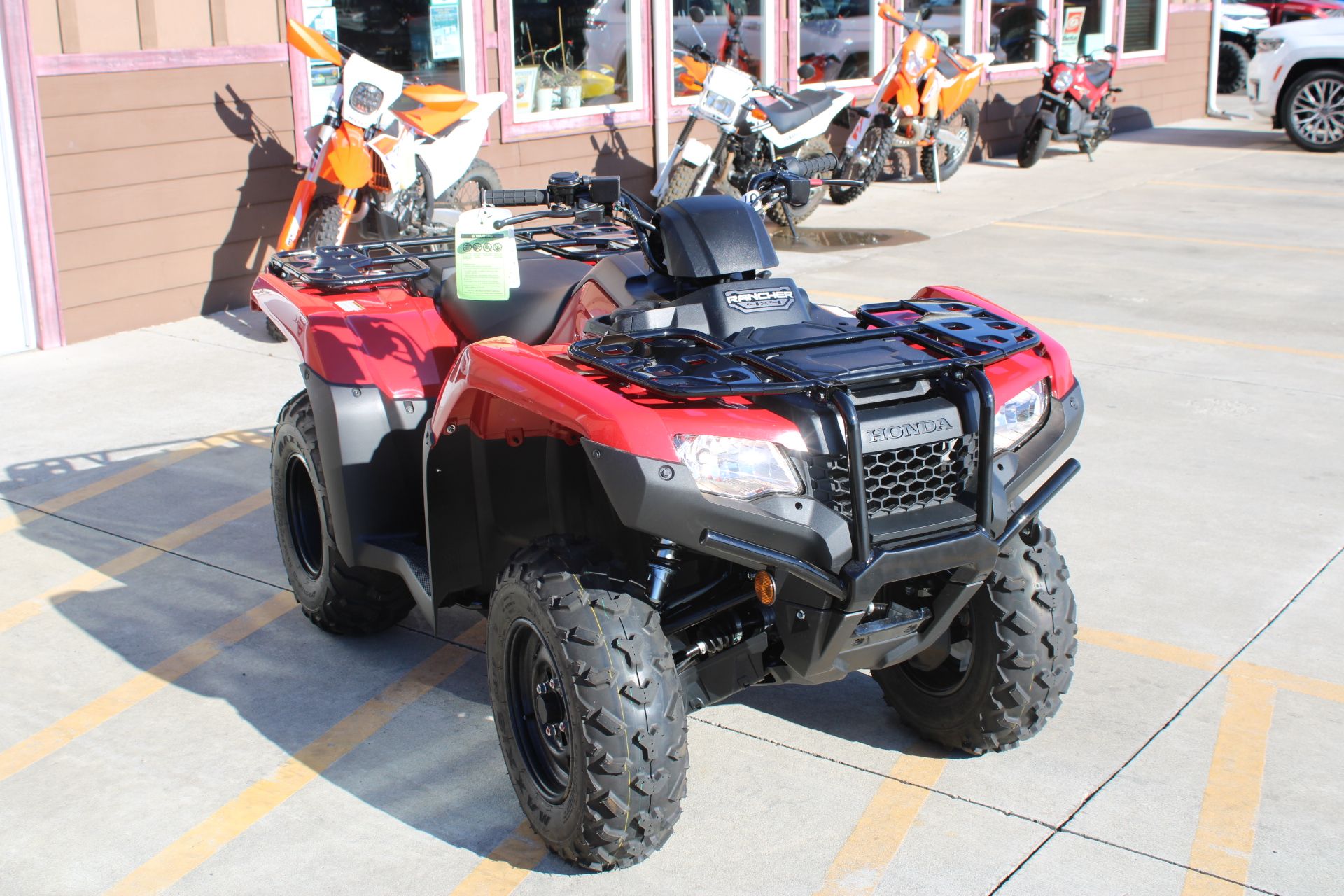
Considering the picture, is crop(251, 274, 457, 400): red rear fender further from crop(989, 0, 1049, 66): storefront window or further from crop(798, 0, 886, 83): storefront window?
crop(989, 0, 1049, 66): storefront window

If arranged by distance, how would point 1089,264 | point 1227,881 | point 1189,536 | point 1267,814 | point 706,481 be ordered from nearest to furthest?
1. point 706,481
2. point 1227,881
3. point 1267,814
4. point 1189,536
5. point 1089,264

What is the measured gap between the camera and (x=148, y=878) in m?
3.36

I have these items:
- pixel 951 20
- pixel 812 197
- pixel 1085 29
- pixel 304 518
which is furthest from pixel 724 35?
pixel 304 518

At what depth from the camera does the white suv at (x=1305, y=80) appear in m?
A: 15.6

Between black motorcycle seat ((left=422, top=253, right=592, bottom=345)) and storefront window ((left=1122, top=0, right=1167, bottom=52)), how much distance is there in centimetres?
1582

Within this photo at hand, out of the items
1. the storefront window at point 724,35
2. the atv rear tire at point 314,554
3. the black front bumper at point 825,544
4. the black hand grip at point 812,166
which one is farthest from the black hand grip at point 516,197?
the storefront window at point 724,35

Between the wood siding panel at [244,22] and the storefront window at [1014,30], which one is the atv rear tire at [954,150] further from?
the wood siding panel at [244,22]

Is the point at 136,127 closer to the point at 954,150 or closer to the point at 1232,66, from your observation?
the point at 954,150

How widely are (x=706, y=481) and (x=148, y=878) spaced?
1670 millimetres

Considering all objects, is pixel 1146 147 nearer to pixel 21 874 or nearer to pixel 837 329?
pixel 837 329

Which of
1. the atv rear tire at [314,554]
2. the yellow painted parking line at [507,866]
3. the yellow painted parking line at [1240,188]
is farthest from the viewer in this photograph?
the yellow painted parking line at [1240,188]

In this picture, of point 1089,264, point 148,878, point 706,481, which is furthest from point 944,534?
point 1089,264

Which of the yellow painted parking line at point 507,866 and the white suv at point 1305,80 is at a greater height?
the white suv at point 1305,80

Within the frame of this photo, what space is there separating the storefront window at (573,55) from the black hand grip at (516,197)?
704 cm
